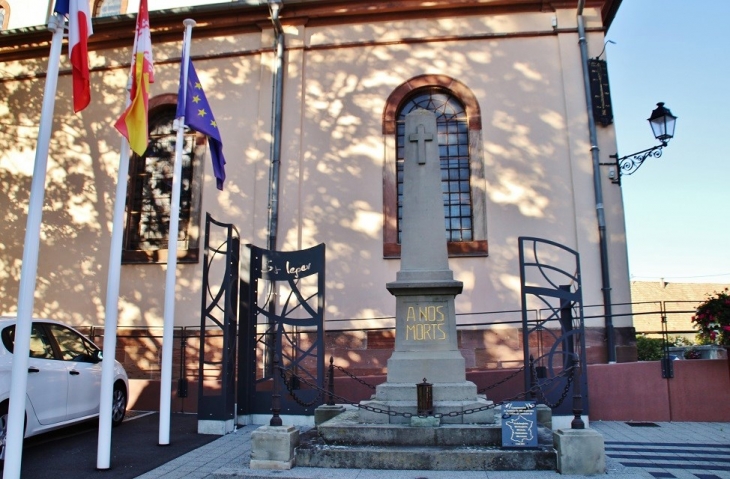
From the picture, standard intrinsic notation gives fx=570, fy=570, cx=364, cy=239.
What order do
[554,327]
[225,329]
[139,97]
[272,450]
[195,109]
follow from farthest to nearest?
[554,327] < [195,109] < [225,329] < [139,97] < [272,450]

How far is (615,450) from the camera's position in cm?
749

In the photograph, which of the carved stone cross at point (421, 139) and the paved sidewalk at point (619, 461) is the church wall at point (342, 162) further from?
the carved stone cross at point (421, 139)

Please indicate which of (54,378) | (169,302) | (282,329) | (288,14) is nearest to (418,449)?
(282,329)

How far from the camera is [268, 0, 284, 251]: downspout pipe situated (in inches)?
484

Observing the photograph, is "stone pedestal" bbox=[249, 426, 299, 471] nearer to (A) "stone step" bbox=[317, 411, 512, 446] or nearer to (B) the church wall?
(A) "stone step" bbox=[317, 411, 512, 446]

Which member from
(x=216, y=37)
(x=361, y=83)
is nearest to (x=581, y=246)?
(x=361, y=83)

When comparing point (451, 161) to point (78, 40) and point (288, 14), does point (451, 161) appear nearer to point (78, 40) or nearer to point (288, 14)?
point (288, 14)

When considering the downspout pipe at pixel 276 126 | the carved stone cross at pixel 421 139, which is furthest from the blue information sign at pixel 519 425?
the downspout pipe at pixel 276 126

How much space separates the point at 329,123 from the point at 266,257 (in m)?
4.41

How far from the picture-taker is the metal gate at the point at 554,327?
343 inches

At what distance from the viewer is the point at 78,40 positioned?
6715 millimetres

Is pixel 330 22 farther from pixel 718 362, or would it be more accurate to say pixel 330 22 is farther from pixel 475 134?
pixel 718 362

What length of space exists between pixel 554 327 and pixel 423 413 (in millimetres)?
5376

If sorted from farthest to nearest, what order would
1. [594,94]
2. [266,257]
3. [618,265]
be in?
[594,94] < [618,265] < [266,257]
